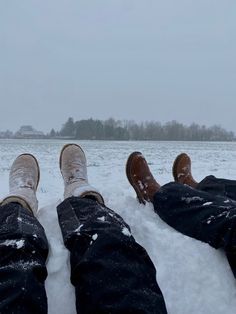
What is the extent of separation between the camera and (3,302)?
1147mm

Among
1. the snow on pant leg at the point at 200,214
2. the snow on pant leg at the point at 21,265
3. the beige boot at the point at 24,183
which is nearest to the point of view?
the snow on pant leg at the point at 21,265

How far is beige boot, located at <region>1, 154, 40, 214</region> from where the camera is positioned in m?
2.01

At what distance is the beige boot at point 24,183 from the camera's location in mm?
2006

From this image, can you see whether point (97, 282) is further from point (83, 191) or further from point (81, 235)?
point (83, 191)

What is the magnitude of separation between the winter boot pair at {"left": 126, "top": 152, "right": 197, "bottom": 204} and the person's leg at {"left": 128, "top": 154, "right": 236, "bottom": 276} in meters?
0.34

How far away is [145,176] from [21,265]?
5.14 feet

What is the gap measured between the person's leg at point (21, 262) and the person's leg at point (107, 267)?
14 cm

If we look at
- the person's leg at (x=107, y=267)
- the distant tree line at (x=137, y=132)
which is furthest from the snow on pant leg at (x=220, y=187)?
the distant tree line at (x=137, y=132)

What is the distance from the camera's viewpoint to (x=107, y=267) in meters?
1.33

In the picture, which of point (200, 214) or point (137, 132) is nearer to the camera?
point (200, 214)

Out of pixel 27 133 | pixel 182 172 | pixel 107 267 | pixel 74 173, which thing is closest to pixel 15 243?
pixel 107 267

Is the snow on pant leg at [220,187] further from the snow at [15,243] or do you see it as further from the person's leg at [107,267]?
the snow at [15,243]

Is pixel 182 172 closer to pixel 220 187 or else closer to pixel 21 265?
pixel 220 187

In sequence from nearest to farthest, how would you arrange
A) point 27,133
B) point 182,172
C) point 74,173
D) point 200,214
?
point 200,214, point 74,173, point 182,172, point 27,133
